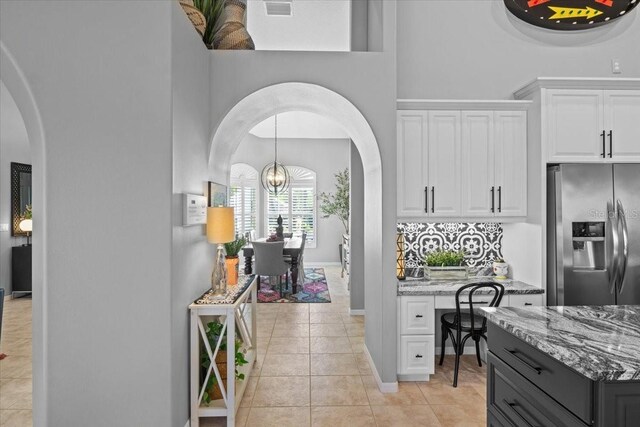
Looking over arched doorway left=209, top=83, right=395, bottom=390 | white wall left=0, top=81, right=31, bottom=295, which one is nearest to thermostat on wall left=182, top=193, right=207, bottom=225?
arched doorway left=209, top=83, right=395, bottom=390

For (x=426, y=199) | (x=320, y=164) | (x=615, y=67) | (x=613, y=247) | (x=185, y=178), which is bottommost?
(x=613, y=247)

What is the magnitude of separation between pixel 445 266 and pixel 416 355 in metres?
0.92

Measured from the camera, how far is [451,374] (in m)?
3.60

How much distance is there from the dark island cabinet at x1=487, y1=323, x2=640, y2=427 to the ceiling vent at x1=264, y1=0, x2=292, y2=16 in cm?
369

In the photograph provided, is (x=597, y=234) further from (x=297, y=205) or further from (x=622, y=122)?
(x=297, y=205)

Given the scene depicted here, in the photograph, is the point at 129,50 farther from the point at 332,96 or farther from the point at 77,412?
the point at 77,412

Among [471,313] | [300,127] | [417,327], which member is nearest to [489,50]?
[471,313]

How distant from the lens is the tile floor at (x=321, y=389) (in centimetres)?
285

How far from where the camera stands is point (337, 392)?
128 inches

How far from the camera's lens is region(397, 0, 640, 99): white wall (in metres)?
3.98

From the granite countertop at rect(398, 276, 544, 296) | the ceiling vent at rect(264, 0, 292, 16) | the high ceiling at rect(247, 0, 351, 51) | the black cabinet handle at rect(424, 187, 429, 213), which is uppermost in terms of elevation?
the high ceiling at rect(247, 0, 351, 51)

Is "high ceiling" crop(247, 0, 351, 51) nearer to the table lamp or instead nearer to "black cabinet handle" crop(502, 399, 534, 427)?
the table lamp

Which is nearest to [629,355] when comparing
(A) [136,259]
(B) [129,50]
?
(A) [136,259]

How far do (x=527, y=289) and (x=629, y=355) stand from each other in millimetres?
2138
